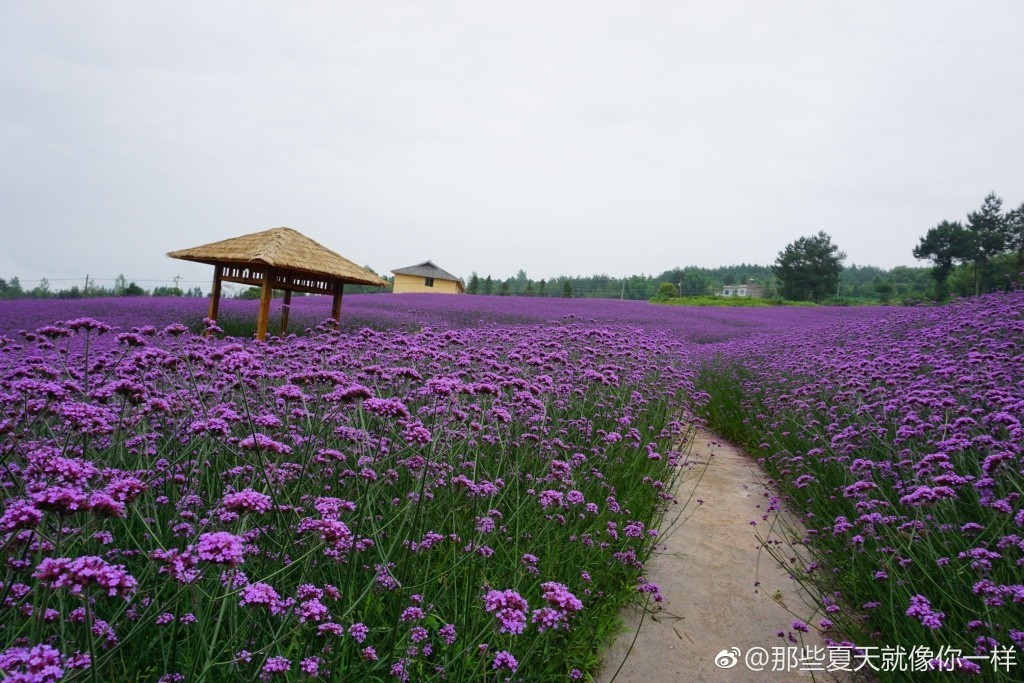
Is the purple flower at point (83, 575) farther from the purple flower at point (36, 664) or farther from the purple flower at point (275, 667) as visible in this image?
the purple flower at point (275, 667)

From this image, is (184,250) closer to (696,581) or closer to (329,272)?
(329,272)

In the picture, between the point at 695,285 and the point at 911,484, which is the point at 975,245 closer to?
the point at 695,285

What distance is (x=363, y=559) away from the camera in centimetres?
234

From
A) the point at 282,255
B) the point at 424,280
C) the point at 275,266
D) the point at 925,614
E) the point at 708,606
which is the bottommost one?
the point at 708,606

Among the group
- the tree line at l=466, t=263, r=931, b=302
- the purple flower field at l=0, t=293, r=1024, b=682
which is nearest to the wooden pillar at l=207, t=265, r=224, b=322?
the purple flower field at l=0, t=293, r=1024, b=682

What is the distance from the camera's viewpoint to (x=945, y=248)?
45125mm

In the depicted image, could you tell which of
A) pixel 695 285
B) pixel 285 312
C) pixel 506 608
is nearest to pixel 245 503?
pixel 506 608

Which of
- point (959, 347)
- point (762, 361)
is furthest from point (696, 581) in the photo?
point (762, 361)

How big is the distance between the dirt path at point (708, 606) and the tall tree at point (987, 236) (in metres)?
50.1

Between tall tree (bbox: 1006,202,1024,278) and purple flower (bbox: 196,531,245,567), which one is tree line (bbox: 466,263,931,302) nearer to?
tall tree (bbox: 1006,202,1024,278)

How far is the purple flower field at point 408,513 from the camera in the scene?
1.51 metres

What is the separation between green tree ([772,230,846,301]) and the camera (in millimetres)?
59469

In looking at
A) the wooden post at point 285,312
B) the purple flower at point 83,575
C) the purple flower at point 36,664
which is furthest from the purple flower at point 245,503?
the wooden post at point 285,312

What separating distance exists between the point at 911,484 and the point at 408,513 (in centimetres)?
324
